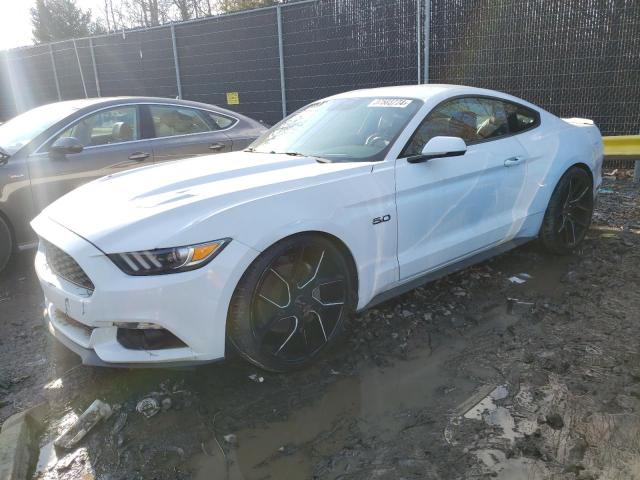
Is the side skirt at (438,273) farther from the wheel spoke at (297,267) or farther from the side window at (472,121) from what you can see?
the side window at (472,121)

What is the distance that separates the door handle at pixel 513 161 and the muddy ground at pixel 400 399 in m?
0.99

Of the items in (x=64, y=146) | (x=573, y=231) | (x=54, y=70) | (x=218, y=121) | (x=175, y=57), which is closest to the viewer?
(x=573, y=231)

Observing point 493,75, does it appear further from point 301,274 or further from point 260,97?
point 301,274

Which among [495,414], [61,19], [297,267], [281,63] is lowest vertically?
[495,414]

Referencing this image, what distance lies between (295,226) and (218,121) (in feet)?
12.5

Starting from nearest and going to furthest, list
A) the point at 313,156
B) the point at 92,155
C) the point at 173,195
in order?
the point at 173,195 → the point at 313,156 → the point at 92,155

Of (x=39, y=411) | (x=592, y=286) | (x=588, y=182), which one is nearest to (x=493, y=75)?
(x=588, y=182)

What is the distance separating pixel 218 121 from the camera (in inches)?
244

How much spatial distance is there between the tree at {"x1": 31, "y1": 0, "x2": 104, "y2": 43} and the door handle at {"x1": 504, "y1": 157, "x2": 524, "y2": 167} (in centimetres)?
3972

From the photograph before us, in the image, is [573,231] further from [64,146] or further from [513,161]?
[64,146]

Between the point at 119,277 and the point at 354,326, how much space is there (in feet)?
5.45

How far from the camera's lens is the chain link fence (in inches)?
316

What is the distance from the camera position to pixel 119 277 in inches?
98.3

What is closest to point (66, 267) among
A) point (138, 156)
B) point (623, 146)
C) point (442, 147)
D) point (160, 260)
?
point (160, 260)
